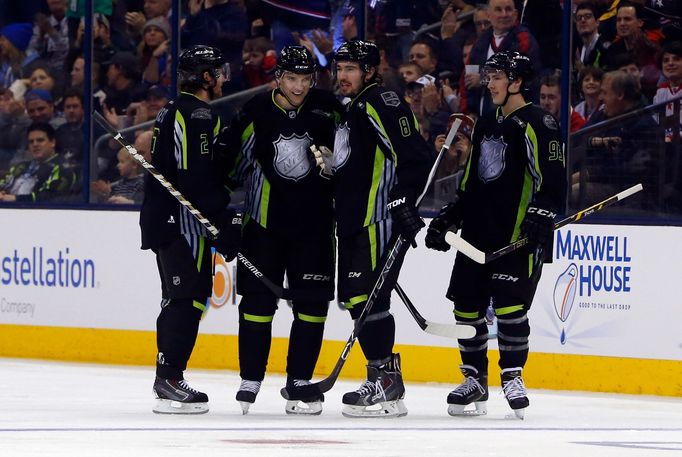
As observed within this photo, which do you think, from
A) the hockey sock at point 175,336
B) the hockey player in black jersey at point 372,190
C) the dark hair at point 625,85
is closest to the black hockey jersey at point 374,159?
the hockey player in black jersey at point 372,190

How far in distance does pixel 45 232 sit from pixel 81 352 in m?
0.76

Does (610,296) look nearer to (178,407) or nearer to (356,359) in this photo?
(356,359)

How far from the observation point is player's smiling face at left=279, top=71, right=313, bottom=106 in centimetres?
793

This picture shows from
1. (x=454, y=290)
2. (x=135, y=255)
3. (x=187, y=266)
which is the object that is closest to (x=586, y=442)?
(x=454, y=290)

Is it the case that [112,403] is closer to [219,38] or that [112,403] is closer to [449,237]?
[449,237]

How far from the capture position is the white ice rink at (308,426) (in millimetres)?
6613

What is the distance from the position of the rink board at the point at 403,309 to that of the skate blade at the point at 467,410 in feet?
4.50

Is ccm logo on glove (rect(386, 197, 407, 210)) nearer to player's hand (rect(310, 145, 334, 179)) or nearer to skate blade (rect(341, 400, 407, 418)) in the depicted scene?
player's hand (rect(310, 145, 334, 179))

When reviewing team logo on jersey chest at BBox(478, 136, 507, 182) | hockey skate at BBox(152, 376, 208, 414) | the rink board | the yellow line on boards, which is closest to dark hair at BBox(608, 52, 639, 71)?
the rink board

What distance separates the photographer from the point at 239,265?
802 centimetres

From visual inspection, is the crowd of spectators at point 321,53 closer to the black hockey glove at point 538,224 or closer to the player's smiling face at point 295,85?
the black hockey glove at point 538,224

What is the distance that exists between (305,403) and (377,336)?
0.43 m

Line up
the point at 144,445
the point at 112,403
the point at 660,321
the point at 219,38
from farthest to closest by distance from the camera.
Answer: the point at 219,38
the point at 660,321
the point at 112,403
the point at 144,445

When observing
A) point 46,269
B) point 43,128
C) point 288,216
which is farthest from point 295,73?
point 43,128
